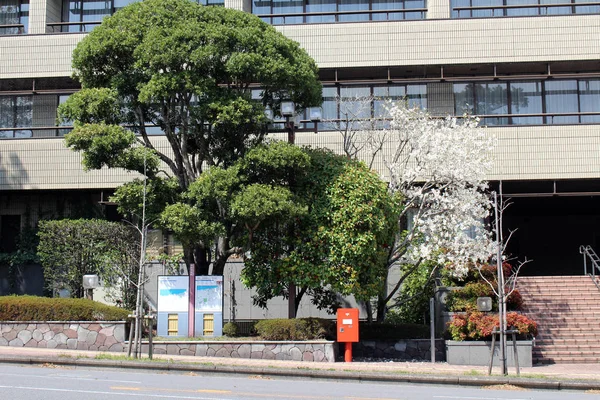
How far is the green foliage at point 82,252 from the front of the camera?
22.9m

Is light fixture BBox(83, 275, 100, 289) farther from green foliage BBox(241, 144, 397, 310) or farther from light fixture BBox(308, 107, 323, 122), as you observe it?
light fixture BBox(308, 107, 323, 122)

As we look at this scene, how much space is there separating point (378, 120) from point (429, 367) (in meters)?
9.07

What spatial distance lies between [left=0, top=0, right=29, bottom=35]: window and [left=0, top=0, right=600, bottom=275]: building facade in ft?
4.53

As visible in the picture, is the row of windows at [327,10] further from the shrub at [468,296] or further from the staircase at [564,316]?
the shrub at [468,296]

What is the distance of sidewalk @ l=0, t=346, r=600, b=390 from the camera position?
15945mm

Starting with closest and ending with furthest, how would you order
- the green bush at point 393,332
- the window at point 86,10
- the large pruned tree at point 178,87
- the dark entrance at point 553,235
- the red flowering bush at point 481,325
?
the red flowering bush at point 481,325, the large pruned tree at point 178,87, the green bush at point 393,332, the window at point 86,10, the dark entrance at point 553,235

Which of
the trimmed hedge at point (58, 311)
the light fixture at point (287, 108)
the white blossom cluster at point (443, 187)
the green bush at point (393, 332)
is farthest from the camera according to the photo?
the white blossom cluster at point (443, 187)

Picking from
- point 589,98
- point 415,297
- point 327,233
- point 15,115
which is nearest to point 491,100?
point 589,98

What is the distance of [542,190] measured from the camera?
27.7m

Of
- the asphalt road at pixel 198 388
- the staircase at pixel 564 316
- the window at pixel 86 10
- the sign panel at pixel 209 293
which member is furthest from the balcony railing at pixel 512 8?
the asphalt road at pixel 198 388

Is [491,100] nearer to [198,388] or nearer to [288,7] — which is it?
[288,7]

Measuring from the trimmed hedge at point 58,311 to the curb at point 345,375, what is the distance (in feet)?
11.5

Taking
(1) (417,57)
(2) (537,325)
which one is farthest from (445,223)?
(1) (417,57)

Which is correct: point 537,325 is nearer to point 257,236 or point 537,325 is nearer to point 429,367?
point 429,367
